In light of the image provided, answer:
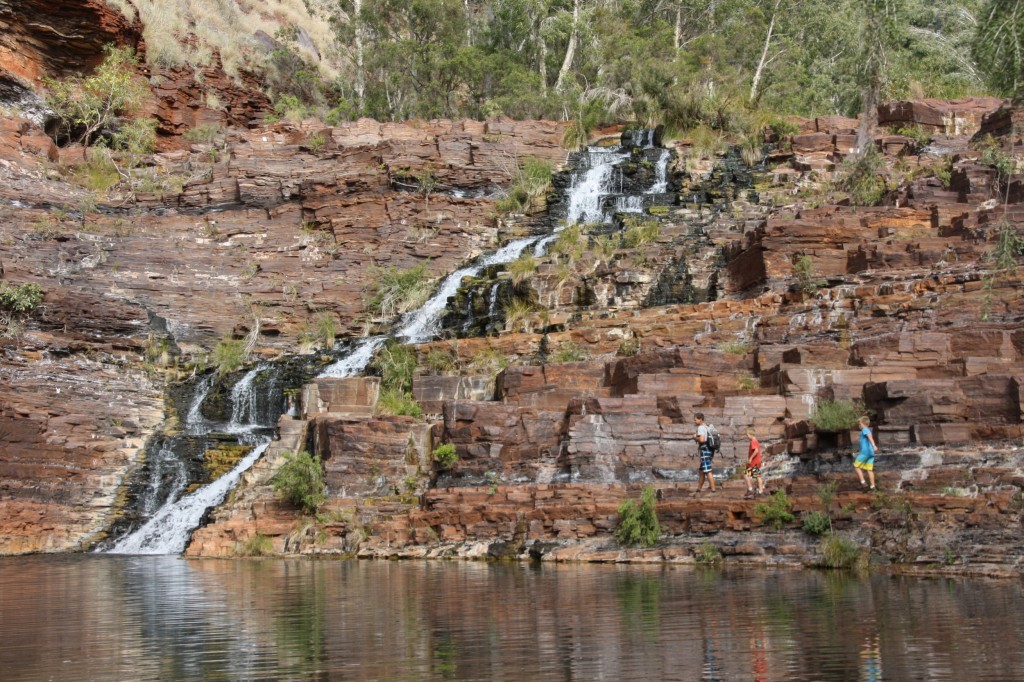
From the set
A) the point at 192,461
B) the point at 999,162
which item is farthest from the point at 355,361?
the point at 999,162

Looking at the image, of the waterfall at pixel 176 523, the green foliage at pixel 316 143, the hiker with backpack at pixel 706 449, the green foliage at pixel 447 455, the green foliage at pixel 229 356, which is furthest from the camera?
the green foliage at pixel 316 143

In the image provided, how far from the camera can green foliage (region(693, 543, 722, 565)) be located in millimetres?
15867

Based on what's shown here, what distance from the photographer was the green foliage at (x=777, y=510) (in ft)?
53.4

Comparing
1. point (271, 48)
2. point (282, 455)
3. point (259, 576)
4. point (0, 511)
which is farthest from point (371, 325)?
point (271, 48)

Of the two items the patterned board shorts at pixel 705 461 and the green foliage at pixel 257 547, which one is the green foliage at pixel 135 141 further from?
the patterned board shorts at pixel 705 461

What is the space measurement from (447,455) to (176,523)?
7.36 metres

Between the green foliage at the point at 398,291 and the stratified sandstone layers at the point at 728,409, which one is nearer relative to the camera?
the stratified sandstone layers at the point at 728,409

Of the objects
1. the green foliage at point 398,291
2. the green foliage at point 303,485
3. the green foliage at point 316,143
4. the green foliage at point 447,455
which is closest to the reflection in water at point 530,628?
the green foliage at point 447,455

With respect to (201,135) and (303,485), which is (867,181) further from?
(201,135)

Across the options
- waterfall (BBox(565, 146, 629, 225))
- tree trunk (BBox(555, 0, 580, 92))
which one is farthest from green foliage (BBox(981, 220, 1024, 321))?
tree trunk (BBox(555, 0, 580, 92))

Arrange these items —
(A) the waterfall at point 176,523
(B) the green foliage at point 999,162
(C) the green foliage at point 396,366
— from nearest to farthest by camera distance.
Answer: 1. (A) the waterfall at point 176,523
2. (C) the green foliage at point 396,366
3. (B) the green foliage at point 999,162

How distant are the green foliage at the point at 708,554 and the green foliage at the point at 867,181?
840 inches

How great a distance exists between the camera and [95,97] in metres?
46.8

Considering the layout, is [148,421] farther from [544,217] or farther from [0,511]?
[544,217]
